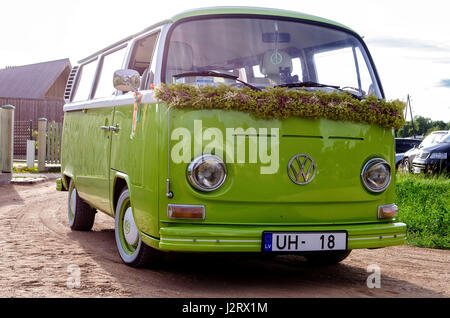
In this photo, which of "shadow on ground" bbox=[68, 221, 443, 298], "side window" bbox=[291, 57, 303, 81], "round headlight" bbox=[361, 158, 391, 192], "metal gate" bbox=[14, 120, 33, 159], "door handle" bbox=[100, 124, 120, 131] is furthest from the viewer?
"metal gate" bbox=[14, 120, 33, 159]

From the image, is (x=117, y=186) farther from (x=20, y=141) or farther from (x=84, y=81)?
(x=20, y=141)

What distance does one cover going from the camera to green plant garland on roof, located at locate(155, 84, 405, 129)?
4805 millimetres

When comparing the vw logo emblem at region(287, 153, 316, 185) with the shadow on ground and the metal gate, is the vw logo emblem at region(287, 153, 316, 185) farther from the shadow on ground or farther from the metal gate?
the metal gate

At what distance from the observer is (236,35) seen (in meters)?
5.53

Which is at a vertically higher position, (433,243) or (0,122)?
(0,122)

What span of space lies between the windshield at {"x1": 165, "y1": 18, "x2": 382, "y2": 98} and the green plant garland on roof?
280mm

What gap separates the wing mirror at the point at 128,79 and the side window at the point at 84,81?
2.34 meters

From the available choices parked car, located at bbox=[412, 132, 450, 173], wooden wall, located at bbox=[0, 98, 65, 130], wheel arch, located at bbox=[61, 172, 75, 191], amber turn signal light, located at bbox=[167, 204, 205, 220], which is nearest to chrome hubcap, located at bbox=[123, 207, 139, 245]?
amber turn signal light, located at bbox=[167, 204, 205, 220]

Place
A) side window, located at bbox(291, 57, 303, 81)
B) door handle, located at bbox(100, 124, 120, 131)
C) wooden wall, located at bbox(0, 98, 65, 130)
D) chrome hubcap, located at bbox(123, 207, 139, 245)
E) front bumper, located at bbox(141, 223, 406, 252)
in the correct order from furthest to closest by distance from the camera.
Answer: wooden wall, located at bbox(0, 98, 65, 130)
door handle, located at bbox(100, 124, 120, 131)
side window, located at bbox(291, 57, 303, 81)
chrome hubcap, located at bbox(123, 207, 139, 245)
front bumper, located at bbox(141, 223, 406, 252)

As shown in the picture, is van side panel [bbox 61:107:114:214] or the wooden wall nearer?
van side panel [bbox 61:107:114:214]
